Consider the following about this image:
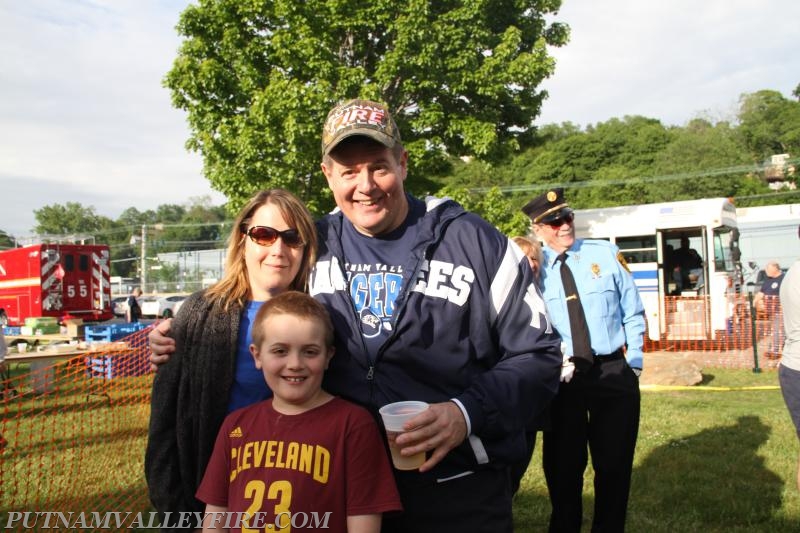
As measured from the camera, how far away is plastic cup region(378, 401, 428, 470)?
1792mm

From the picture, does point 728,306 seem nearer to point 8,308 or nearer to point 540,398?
point 540,398

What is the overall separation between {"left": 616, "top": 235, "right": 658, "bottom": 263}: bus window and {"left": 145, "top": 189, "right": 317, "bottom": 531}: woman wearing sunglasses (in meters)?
14.0

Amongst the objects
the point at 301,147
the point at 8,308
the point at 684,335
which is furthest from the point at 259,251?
the point at 8,308

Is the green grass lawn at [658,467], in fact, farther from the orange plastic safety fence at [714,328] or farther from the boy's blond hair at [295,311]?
the orange plastic safety fence at [714,328]

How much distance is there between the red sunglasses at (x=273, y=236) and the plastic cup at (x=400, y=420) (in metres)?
0.78

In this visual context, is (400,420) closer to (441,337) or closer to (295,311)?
(441,337)

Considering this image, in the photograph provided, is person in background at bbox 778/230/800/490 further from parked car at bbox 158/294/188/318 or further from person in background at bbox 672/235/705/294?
parked car at bbox 158/294/188/318

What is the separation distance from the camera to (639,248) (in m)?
15.1

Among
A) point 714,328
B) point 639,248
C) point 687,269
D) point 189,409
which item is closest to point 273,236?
point 189,409

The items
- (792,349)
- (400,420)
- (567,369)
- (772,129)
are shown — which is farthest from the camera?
(772,129)

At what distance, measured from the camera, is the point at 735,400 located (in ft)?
28.7

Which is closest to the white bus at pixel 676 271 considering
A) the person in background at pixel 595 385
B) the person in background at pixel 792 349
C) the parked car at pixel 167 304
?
the person in background at pixel 792 349

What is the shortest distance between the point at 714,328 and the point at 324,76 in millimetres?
10111

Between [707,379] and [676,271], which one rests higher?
[676,271]
